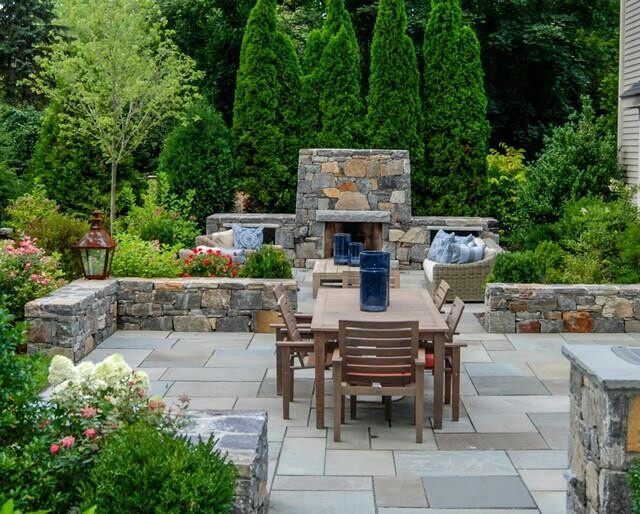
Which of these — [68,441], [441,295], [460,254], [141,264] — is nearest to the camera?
[68,441]

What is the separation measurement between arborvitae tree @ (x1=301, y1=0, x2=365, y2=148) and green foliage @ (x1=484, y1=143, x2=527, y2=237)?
2.83 m

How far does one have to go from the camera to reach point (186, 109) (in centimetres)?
1764

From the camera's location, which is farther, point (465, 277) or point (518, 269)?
point (465, 277)

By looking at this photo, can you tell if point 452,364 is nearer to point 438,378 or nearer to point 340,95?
point 438,378

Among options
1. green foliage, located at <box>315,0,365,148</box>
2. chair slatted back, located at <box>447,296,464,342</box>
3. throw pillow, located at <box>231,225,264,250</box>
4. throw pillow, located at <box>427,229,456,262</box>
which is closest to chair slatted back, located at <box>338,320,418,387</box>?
chair slatted back, located at <box>447,296,464,342</box>

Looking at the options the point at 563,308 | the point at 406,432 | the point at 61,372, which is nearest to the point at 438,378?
the point at 406,432

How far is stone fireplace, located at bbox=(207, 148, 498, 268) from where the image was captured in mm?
16438

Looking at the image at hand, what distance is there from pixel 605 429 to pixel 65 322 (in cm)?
584

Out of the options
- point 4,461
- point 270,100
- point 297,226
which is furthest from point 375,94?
point 4,461

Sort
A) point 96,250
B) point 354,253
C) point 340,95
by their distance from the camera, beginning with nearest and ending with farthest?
point 96,250 < point 354,253 < point 340,95

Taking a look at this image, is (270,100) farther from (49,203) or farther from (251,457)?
(251,457)

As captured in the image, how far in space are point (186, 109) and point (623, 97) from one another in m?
8.05

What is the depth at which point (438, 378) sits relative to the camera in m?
6.75

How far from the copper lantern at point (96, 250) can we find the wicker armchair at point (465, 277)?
4.44m
